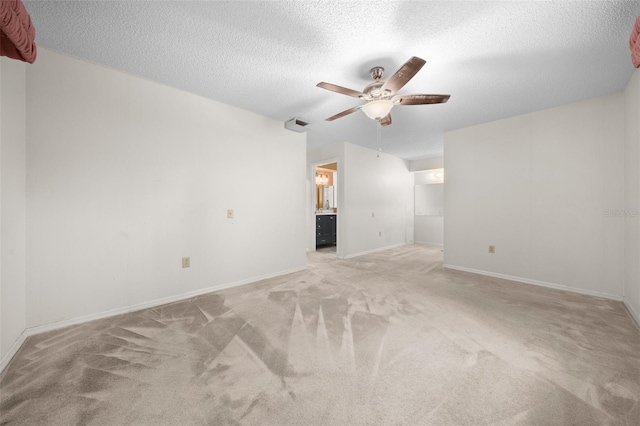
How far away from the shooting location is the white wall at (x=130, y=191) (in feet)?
6.68

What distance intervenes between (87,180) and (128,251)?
2.47 ft

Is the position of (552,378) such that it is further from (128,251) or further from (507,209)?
(128,251)

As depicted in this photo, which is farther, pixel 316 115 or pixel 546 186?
pixel 316 115

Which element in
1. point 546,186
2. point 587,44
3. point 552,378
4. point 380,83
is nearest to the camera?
point 552,378

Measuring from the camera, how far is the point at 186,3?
1.59m

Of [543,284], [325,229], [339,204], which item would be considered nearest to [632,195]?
[543,284]

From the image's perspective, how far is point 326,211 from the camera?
20.5ft

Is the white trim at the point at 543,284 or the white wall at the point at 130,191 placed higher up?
the white wall at the point at 130,191

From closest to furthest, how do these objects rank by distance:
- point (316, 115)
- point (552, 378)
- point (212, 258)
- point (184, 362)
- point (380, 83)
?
point (552, 378) < point (184, 362) < point (380, 83) < point (212, 258) < point (316, 115)

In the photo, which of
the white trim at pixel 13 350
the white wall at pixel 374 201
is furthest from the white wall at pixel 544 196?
the white trim at pixel 13 350

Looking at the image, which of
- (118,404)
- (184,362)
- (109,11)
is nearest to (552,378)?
(184,362)

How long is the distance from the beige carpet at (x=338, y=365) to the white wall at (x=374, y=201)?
254 cm

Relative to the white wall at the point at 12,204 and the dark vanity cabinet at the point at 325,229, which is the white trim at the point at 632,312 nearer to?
the dark vanity cabinet at the point at 325,229

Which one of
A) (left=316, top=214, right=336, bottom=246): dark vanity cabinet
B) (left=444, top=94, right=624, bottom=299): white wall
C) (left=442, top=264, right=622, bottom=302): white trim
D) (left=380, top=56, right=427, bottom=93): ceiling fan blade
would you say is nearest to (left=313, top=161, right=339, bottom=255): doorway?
(left=316, top=214, right=336, bottom=246): dark vanity cabinet
